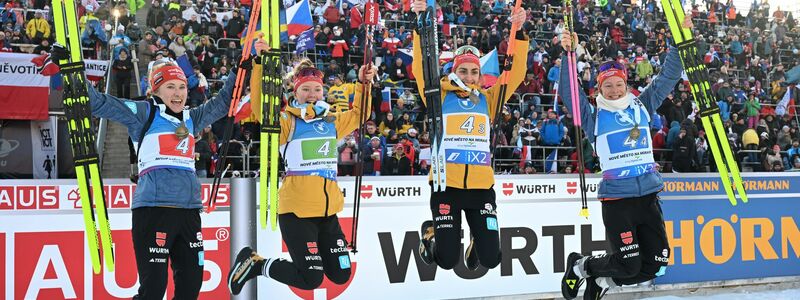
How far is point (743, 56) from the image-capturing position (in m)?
22.3

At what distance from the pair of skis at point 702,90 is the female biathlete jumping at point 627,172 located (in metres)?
0.15

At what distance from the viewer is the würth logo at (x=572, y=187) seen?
8.68 meters

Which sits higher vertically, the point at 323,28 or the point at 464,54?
the point at 323,28

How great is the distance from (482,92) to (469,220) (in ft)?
3.25

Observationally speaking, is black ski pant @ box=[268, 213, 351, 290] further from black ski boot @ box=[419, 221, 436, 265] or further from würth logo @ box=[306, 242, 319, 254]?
black ski boot @ box=[419, 221, 436, 265]

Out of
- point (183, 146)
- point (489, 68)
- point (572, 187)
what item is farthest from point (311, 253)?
point (489, 68)

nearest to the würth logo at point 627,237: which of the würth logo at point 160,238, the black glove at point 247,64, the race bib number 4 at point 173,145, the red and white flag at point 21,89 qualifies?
the black glove at point 247,64

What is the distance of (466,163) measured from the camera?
20.2 feet

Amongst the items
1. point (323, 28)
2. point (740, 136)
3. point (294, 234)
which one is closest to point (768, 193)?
point (294, 234)

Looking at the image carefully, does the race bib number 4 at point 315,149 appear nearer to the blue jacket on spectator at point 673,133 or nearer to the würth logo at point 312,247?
the würth logo at point 312,247

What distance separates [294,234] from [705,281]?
5.24 metres

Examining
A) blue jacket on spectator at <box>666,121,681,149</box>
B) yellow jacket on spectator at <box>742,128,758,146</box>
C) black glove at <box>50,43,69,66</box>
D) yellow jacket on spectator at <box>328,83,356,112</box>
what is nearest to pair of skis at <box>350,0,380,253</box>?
black glove at <box>50,43,69,66</box>

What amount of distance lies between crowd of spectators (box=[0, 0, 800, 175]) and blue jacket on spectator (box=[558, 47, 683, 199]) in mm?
3358

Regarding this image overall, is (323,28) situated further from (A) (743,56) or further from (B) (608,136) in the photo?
(A) (743,56)
